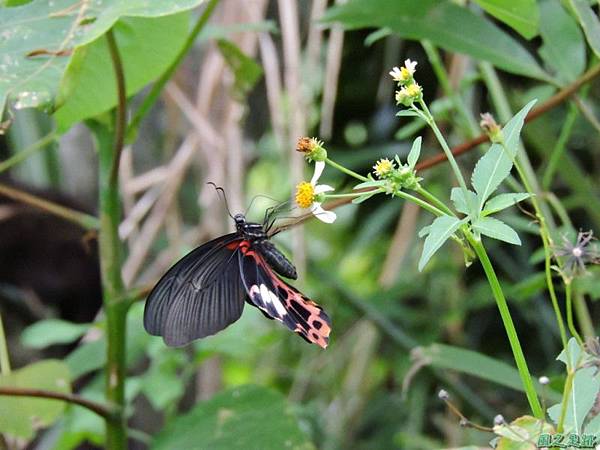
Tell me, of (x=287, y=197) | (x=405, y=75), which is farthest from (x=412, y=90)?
(x=287, y=197)

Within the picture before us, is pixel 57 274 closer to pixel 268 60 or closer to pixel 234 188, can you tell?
pixel 234 188

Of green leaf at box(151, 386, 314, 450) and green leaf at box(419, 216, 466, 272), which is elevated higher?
green leaf at box(419, 216, 466, 272)

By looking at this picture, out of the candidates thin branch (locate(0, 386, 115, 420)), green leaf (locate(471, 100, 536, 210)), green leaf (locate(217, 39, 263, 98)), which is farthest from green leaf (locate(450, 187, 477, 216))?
green leaf (locate(217, 39, 263, 98))

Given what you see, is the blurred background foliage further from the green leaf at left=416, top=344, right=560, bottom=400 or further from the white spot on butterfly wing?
the white spot on butterfly wing

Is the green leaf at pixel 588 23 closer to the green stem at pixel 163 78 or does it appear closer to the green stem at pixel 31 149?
the green stem at pixel 163 78

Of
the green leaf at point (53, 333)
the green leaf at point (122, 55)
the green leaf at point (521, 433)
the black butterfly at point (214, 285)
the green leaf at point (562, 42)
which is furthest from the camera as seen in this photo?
the green leaf at point (53, 333)

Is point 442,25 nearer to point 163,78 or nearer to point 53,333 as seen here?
point 163,78

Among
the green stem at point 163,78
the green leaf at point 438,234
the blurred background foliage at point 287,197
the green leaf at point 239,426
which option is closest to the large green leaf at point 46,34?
the blurred background foliage at point 287,197
